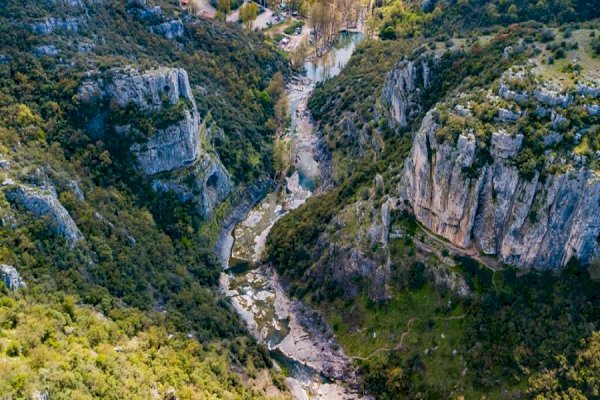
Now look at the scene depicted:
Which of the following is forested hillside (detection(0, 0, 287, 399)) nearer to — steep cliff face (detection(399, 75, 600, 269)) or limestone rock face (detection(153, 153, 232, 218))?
limestone rock face (detection(153, 153, 232, 218))

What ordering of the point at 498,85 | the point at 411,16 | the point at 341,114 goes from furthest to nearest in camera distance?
the point at 411,16 < the point at 341,114 < the point at 498,85

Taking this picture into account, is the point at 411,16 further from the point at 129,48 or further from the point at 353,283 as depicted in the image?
the point at 353,283

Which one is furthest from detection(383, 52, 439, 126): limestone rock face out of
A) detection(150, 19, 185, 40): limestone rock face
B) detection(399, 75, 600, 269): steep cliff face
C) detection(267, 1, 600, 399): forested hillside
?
detection(150, 19, 185, 40): limestone rock face

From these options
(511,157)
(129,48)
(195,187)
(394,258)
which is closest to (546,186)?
(511,157)

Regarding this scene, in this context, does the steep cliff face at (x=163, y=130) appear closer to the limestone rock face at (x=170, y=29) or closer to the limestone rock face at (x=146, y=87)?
the limestone rock face at (x=146, y=87)

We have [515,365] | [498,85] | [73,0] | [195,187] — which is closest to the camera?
[515,365]

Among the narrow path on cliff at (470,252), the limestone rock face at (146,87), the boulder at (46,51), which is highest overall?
the boulder at (46,51)

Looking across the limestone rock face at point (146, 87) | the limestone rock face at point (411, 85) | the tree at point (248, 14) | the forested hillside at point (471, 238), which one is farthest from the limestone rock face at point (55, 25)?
the tree at point (248, 14)
